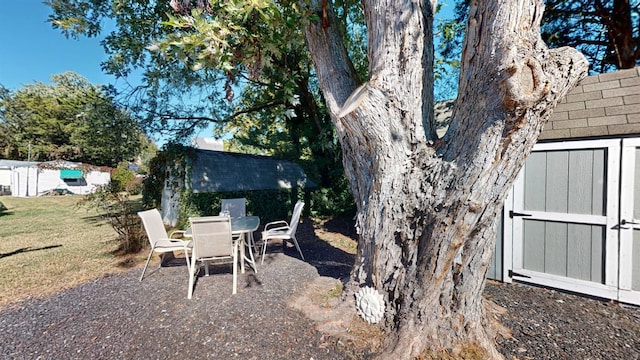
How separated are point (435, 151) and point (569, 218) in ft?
8.94

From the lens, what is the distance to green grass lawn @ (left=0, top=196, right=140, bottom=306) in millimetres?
3990

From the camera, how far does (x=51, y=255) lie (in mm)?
5469

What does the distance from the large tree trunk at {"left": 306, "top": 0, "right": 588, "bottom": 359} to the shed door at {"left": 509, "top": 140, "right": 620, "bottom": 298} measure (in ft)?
6.65

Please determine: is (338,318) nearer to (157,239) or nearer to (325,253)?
(325,253)

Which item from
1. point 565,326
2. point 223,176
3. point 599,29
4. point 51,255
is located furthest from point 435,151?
point 599,29

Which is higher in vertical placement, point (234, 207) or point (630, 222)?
point (630, 222)

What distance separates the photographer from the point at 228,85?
3.77 metres

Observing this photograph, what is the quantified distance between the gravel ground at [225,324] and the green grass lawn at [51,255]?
0.68 metres

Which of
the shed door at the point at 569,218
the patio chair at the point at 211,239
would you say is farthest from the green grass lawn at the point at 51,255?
the shed door at the point at 569,218

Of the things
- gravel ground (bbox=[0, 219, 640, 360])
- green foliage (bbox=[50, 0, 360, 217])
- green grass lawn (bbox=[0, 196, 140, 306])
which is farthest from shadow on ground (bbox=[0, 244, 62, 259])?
gravel ground (bbox=[0, 219, 640, 360])

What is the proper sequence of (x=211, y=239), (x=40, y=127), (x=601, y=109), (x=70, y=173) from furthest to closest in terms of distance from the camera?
(x=40, y=127) → (x=70, y=173) → (x=211, y=239) → (x=601, y=109)

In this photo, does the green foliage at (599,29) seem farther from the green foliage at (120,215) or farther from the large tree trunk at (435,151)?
the green foliage at (120,215)

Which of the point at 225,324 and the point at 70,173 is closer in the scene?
the point at 225,324

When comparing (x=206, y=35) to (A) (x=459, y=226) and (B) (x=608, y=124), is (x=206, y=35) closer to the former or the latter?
(A) (x=459, y=226)
